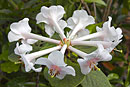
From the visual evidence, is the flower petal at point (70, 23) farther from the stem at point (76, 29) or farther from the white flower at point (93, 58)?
the white flower at point (93, 58)

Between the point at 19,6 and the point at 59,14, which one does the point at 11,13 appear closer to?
the point at 19,6

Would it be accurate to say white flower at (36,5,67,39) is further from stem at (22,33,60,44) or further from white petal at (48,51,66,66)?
white petal at (48,51,66,66)

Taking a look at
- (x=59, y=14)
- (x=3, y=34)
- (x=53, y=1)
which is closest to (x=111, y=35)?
(x=59, y=14)

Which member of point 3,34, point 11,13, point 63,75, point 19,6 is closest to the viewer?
point 63,75

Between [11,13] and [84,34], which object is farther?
[11,13]

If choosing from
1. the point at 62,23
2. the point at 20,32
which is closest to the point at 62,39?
the point at 62,23
